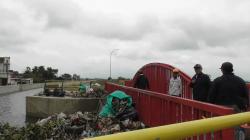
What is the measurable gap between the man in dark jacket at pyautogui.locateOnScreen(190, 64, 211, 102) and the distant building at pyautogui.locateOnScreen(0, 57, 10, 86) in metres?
86.6

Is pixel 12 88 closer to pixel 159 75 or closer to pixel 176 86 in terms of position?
pixel 159 75

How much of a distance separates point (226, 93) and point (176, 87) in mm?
5584

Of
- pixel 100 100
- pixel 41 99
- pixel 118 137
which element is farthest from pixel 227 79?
pixel 41 99

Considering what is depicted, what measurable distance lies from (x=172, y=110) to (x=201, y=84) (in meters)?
1.53

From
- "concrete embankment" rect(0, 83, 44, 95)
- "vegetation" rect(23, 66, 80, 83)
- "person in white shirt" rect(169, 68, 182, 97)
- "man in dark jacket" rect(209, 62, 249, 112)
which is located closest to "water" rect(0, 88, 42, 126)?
"person in white shirt" rect(169, 68, 182, 97)

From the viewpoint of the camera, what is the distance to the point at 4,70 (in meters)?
93.7

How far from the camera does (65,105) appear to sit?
21.5 m

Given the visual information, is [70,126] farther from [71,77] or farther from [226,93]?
[71,77]

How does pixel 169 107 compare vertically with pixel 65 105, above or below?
above

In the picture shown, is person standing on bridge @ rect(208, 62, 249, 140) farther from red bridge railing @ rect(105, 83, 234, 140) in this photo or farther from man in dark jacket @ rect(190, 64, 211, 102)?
man in dark jacket @ rect(190, 64, 211, 102)

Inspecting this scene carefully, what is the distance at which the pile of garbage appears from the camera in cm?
830

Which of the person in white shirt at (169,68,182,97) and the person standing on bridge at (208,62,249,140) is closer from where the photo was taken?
the person standing on bridge at (208,62,249,140)

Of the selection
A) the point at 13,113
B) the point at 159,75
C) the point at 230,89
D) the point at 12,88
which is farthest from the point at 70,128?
the point at 12,88

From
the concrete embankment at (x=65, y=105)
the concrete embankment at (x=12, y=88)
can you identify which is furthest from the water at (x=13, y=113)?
the concrete embankment at (x=12, y=88)
